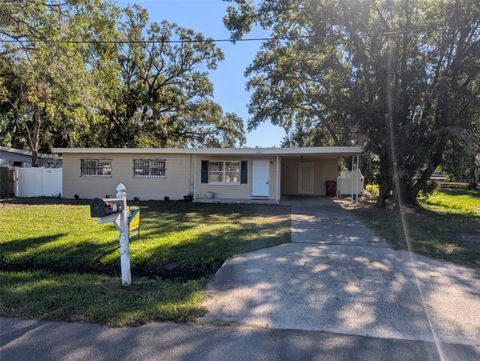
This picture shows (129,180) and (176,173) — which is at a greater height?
(176,173)

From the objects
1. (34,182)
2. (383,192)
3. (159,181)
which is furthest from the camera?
(34,182)

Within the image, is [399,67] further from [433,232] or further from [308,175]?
[308,175]

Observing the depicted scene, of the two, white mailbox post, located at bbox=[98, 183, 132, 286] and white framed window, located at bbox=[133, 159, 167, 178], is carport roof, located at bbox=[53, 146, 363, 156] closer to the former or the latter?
white framed window, located at bbox=[133, 159, 167, 178]

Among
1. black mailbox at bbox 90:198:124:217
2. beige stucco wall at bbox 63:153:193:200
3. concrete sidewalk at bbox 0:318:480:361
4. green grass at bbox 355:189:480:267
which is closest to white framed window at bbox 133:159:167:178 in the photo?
beige stucco wall at bbox 63:153:193:200

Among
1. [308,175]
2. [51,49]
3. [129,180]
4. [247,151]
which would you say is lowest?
[129,180]

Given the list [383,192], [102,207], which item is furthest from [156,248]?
[383,192]

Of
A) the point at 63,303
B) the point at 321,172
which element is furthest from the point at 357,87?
the point at 63,303

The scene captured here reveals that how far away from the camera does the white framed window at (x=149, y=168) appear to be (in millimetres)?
18703

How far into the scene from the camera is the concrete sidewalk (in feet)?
10.5

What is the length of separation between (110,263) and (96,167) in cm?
1410

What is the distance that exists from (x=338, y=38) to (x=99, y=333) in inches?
600

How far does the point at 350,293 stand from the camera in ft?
16.4

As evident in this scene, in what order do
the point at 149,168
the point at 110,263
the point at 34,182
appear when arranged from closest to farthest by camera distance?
1. the point at 110,263
2. the point at 149,168
3. the point at 34,182

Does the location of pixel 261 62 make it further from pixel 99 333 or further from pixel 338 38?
pixel 99 333
